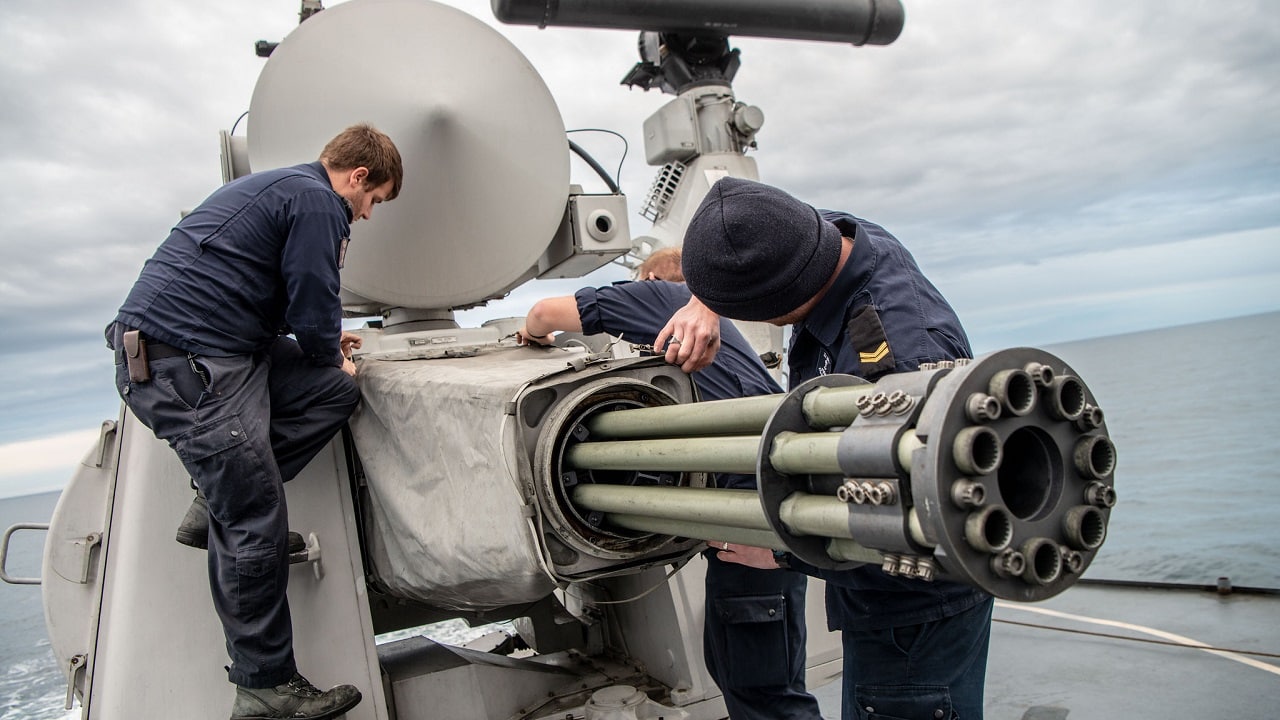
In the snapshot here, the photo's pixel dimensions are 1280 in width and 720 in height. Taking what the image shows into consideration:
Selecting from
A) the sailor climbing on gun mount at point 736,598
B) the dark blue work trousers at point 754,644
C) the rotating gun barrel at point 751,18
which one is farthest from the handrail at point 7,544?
the rotating gun barrel at point 751,18

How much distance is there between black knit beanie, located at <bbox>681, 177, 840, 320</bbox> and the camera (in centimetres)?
158

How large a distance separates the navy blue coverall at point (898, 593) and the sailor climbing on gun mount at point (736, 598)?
612 mm

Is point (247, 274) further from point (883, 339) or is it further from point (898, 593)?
point (898, 593)

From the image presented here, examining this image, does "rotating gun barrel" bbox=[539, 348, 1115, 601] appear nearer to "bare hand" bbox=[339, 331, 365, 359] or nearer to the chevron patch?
the chevron patch

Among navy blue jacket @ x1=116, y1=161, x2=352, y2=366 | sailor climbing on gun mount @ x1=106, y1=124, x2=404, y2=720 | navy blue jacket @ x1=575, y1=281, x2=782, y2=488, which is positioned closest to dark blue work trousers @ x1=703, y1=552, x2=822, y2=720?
navy blue jacket @ x1=575, y1=281, x2=782, y2=488

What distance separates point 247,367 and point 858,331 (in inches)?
55.0

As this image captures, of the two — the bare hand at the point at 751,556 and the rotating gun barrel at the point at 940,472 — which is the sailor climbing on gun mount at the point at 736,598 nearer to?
the bare hand at the point at 751,556

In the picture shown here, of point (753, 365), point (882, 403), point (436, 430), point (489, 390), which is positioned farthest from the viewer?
point (753, 365)

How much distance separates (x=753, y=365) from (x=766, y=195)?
0.82 meters

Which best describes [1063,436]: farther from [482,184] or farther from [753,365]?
[482,184]

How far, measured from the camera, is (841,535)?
113 cm

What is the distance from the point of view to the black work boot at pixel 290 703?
2123 millimetres

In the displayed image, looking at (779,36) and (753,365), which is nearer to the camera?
(753,365)

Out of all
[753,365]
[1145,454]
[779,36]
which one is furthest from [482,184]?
[1145,454]
